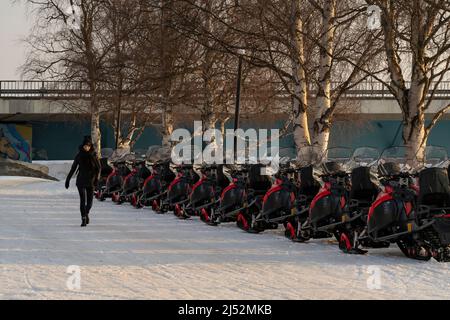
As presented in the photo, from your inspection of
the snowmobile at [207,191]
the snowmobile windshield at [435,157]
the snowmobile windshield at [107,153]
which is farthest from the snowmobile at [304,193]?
the snowmobile windshield at [107,153]

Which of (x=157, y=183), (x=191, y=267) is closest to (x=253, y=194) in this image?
(x=191, y=267)

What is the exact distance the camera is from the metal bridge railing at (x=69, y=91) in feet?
139

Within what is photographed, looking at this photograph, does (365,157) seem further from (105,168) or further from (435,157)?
(105,168)

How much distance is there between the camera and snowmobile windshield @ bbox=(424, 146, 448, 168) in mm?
11883

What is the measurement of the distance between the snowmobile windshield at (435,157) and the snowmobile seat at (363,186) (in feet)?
2.63

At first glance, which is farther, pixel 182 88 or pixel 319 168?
pixel 182 88

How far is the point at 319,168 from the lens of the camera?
13.8m

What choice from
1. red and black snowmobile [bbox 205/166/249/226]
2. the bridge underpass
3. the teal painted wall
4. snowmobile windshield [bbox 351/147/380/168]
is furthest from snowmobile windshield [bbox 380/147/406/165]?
the teal painted wall

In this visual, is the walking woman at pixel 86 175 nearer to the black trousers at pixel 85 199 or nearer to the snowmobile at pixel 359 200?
the black trousers at pixel 85 199

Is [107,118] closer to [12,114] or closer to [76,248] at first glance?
[12,114]

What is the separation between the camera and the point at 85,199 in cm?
1634

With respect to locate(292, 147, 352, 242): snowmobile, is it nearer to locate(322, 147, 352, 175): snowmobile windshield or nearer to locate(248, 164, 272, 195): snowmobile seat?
locate(322, 147, 352, 175): snowmobile windshield
